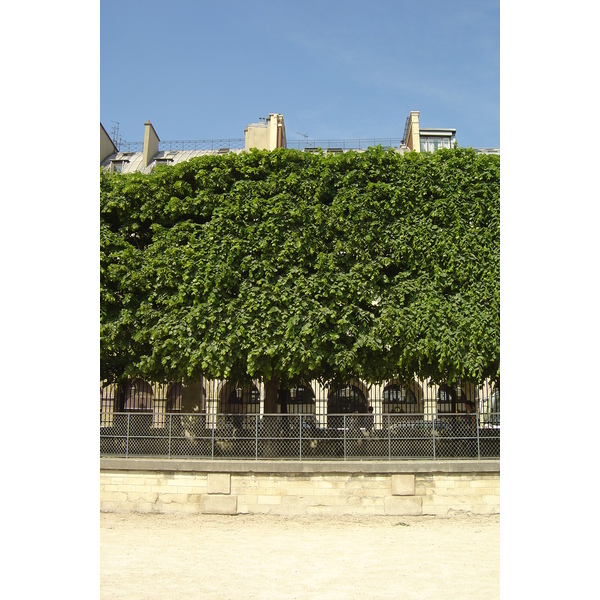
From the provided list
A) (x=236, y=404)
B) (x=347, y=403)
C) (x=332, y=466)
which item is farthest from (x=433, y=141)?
(x=332, y=466)

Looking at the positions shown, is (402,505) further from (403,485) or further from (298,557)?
(298,557)

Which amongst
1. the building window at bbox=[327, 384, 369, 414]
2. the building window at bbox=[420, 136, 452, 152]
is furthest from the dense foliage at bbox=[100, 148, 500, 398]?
the building window at bbox=[420, 136, 452, 152]

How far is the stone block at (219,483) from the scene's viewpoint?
12766mm

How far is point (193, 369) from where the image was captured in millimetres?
14531

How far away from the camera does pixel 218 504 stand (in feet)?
41.8

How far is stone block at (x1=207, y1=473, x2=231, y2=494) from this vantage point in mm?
12766

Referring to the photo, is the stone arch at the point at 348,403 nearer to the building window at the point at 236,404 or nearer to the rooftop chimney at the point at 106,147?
the building window at the point at 236,404

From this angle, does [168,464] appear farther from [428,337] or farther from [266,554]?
[428,337]

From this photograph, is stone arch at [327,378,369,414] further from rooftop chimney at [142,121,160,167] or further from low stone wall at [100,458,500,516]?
rooftop chimney at [142,121,160,167]

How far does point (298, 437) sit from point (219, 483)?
2.01m

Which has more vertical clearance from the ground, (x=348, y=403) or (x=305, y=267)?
(x=305, y=267)

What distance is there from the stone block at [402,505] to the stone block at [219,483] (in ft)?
11.0

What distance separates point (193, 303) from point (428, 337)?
556cm
